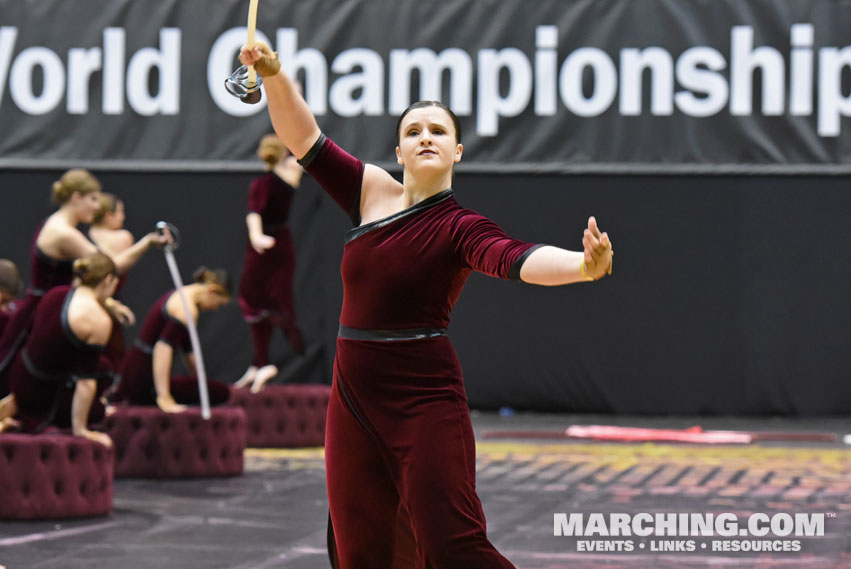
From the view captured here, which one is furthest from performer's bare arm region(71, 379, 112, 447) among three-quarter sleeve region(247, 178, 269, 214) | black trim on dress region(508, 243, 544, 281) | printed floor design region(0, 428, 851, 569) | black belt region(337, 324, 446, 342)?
black trim on dress region(508, 243, 544, 281)

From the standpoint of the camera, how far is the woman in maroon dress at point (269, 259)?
27.1 ft

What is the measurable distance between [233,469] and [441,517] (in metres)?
4.51

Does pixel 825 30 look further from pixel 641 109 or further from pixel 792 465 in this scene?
pixel 792 465

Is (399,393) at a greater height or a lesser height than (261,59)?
lesser

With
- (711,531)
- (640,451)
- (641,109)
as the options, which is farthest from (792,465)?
(641,109)

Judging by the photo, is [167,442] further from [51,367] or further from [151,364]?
[51,367]

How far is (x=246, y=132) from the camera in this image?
421 inches

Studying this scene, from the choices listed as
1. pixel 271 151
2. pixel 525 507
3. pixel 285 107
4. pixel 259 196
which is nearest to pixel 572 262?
pixel 285 107

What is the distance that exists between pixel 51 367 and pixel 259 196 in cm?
275

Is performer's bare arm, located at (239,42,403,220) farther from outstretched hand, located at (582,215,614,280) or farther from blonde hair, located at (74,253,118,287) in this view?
blonde hair, located at (74,253,118,287)

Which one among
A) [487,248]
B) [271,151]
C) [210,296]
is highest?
[271,151]

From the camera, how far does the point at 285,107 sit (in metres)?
3.15

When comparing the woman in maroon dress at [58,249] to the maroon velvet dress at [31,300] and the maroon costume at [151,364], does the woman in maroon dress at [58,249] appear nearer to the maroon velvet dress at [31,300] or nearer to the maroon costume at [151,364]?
the maroon velvet dress at [31,300]

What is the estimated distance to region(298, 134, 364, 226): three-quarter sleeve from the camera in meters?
3.21
